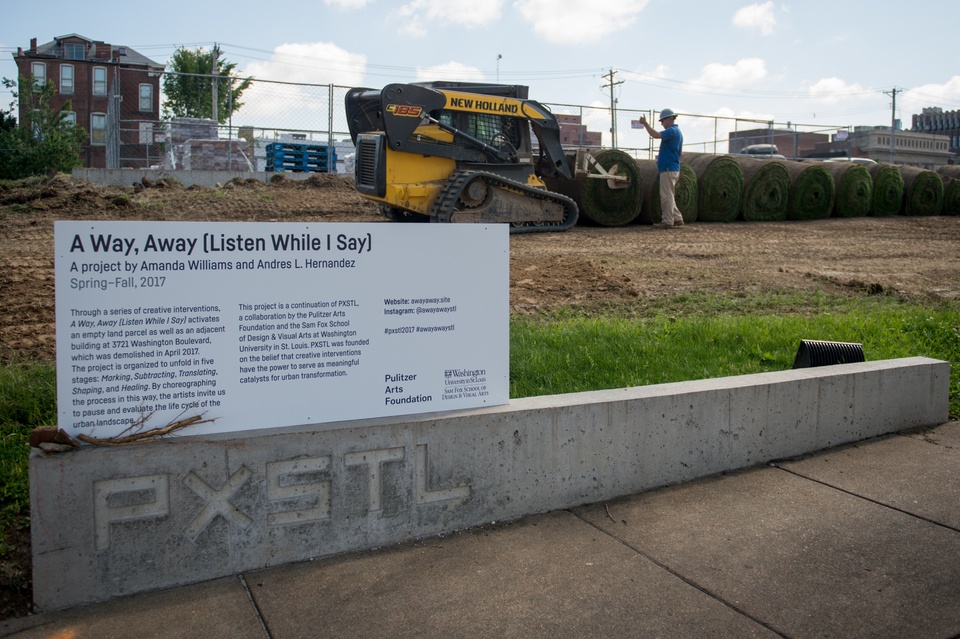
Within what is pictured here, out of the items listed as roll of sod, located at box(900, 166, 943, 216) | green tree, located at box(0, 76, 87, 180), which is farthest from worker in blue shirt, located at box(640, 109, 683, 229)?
green tree, located at box(0, 76, 87, 180)

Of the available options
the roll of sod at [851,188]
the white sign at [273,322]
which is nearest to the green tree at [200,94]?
the roll of sod at [851,188]

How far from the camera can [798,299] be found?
9500 millimetres

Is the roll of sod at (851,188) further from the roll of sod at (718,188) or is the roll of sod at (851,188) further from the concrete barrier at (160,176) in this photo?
the concrete barrier at (160,176)

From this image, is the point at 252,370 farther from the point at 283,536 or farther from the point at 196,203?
the point at 196,203

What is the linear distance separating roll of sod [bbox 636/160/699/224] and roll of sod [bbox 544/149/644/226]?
0.70ft

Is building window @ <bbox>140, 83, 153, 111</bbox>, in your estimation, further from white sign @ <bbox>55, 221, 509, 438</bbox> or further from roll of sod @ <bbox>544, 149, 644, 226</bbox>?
white sign @ <bbox>55, 221, 509, 438</bbox>

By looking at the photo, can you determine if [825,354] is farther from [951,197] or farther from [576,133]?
[576,133]

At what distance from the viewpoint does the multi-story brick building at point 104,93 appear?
25031 millimetres

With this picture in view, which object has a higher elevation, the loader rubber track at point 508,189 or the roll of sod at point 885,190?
the roll of sod at point 885,190

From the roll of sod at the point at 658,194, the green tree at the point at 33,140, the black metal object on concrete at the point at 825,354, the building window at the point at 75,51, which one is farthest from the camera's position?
the building window at the point at 75,51

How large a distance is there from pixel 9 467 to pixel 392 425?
6.15ft

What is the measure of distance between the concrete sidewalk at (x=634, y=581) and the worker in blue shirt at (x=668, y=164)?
40.2 ft

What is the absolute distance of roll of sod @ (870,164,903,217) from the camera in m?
21.7

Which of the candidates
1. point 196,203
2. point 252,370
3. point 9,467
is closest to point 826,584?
point 252,370
